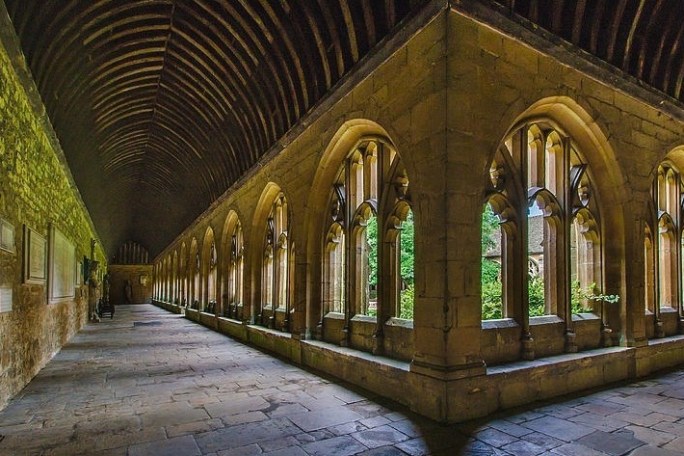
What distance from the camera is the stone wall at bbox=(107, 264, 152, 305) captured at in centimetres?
2866

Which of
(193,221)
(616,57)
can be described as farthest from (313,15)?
(193,221)

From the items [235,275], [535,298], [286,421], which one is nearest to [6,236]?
[286,421]

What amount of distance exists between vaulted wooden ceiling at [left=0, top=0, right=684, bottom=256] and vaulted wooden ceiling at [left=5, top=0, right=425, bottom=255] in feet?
0.06

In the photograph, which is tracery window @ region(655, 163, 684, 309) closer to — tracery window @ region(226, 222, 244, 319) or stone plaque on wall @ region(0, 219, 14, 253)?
stone plaque on wall @ region(0, 219, 14, 253)

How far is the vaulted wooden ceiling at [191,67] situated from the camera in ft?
14.9

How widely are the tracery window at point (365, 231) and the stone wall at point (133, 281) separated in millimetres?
26752

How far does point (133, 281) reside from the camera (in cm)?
2906

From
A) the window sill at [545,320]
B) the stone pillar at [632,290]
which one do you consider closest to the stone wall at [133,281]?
the window sill at [545,320]

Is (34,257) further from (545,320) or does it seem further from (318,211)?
(545,320)

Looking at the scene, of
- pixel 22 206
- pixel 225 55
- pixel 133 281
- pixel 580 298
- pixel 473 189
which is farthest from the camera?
pixel 133 281

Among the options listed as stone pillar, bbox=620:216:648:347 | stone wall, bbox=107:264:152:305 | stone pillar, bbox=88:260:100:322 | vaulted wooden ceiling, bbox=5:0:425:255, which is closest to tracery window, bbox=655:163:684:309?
stone pillar, bbox=620:216:648:347

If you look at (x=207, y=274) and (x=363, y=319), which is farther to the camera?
(x=207, y=274)

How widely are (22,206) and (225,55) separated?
3.12 meters

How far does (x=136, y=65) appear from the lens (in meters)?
6.86
